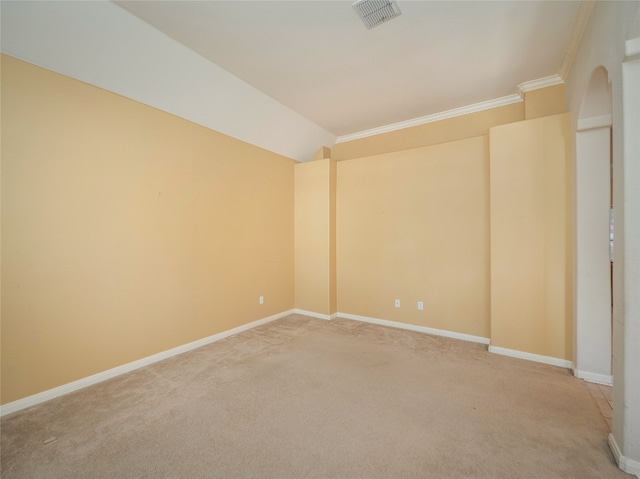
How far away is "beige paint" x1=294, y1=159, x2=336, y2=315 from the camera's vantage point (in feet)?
14.6

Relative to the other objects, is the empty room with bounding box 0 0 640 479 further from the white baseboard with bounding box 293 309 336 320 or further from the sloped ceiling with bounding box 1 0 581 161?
the white baseboard with bounding box 293 309 336 320

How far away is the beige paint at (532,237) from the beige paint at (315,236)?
2239 millimetres

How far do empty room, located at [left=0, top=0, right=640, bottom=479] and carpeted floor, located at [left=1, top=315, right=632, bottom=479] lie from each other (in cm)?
2

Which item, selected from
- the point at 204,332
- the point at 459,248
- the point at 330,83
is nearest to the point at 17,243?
the point at 204,332

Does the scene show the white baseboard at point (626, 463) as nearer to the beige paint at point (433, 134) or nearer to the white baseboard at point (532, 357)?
the white baseboard at point (532, 357)

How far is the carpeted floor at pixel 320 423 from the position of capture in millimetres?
1562

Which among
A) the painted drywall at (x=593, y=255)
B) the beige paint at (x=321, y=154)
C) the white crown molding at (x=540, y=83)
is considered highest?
the white crown molding at (x=540, y=83)

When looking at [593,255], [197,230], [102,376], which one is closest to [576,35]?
[593,255]

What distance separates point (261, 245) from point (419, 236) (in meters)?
2.34

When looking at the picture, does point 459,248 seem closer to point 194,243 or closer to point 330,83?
point 330,83

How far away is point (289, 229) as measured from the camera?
15.5ft

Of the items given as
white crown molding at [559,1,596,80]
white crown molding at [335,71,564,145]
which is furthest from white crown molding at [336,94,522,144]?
white crown molding at [559,1,596,80]

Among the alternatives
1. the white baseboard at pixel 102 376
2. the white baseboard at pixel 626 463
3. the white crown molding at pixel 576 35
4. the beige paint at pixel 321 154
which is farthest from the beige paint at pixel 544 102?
the white baseboard at pixel 102 376

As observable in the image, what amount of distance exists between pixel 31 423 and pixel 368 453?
7.70 ft
